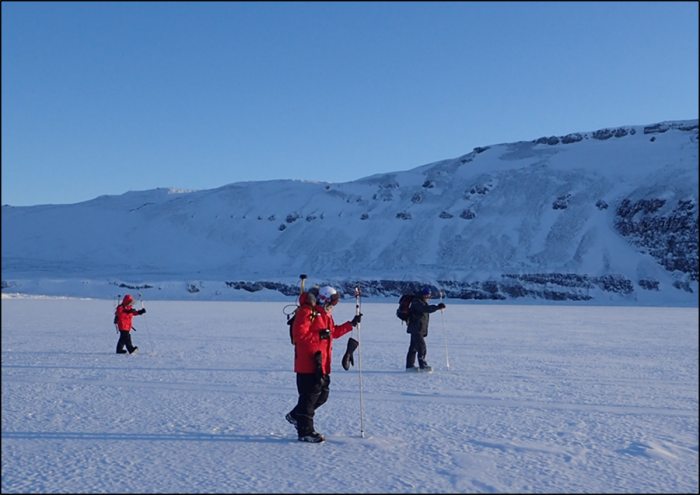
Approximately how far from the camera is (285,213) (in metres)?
81.7

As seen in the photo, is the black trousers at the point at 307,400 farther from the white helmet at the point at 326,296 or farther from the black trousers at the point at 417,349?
the black trousers at the point at 417,349

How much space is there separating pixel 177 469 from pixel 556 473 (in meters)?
3.50

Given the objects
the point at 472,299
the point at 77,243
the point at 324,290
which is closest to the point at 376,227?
the point at 472,299

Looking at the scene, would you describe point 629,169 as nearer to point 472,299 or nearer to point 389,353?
point 472,299

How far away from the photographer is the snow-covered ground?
17.0 ft

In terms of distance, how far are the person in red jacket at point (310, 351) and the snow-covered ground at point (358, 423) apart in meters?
0.26

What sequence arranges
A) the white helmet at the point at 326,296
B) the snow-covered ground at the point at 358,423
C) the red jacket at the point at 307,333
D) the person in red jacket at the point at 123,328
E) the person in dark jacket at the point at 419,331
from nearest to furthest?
the snow-covered ground at the point at 358,423 → the red jacket at the point at 307,333 → the white helmet at the point at 326,296 → the person in dark jacket at the point at 419,331 → the person in red jacket at the point at 123,328

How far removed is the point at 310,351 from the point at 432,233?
60704 mm

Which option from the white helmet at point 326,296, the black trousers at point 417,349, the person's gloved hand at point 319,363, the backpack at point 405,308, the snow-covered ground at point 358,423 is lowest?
the snow-covered ground at point 358,423

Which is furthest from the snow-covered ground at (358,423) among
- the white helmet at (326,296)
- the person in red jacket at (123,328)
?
the white helmet at (326,296)

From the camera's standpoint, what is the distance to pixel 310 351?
6477mm

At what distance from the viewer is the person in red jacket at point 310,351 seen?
641cm

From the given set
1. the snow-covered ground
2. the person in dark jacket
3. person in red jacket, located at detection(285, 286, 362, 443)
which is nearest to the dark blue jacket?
the person in dark jacket

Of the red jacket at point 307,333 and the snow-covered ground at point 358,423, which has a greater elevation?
the red jacket at point 307,333
